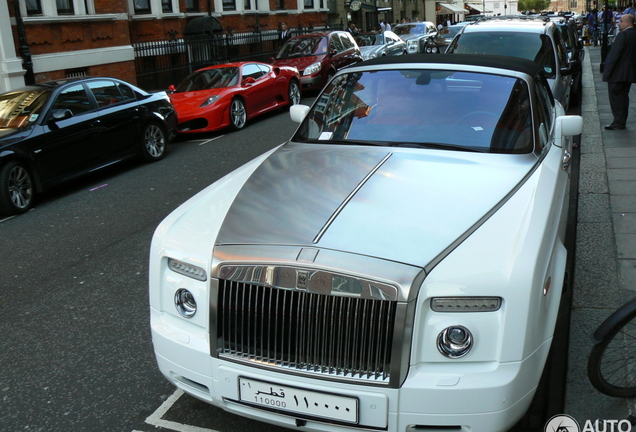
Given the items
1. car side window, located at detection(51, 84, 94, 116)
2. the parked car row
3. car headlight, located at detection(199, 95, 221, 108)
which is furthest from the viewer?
car headlight, located at detection(199, 95, 221, 108)

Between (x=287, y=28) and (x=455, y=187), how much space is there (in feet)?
101

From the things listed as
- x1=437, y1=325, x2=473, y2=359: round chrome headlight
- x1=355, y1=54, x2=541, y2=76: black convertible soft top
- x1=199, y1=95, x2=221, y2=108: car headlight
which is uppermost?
x1=355, y1=54, x2=541, y2=76: black convertible soft top

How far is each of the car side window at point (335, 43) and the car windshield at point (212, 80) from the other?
564 centimetres

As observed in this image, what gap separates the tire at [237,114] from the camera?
1366 centimetres

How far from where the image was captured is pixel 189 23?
2500 cm

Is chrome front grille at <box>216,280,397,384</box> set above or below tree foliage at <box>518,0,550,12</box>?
below

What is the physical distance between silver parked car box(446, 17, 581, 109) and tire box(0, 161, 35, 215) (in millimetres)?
6373

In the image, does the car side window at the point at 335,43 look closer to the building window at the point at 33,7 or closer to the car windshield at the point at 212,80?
the car windshield at the point at 212,80

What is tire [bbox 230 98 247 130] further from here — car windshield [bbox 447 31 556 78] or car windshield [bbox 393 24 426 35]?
car windshield [bbox 393 24 426 35]

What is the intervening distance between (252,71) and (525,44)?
253 inches

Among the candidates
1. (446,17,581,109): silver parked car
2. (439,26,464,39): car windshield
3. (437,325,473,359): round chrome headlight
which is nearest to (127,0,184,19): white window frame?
(439,26,464,39): car windshield

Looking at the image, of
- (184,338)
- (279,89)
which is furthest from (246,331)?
(279,89)

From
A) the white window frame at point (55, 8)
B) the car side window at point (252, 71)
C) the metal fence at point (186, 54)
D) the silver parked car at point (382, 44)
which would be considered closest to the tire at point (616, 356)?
the car side window at point (252, 71)

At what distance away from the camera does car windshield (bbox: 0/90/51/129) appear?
9.10 meters
